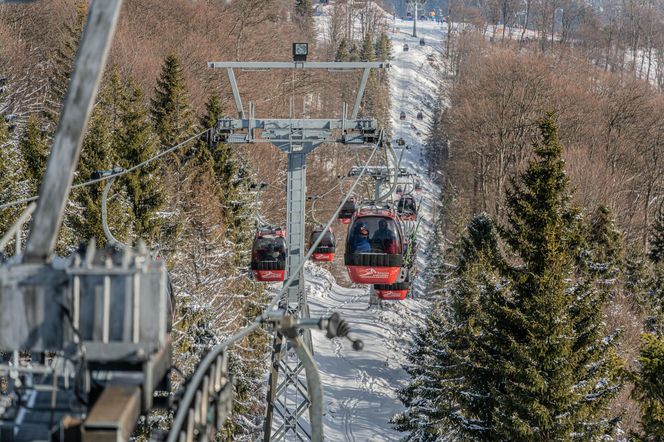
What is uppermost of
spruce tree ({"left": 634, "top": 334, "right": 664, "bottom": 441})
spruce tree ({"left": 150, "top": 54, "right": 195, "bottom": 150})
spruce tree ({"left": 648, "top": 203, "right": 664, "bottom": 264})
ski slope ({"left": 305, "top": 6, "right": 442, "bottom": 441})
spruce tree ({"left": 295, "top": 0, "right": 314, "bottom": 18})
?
spruce tree ({"left": 295, "top": 0, "right": 314, "bottom": 18})

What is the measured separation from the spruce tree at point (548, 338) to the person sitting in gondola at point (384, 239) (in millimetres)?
2639

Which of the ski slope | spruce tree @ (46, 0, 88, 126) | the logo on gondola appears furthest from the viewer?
spruce tree @ (46, 0, 88, 126)

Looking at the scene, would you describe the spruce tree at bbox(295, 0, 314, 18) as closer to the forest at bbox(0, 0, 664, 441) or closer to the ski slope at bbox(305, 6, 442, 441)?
the forest at bbox(0, 0, 664, 441)

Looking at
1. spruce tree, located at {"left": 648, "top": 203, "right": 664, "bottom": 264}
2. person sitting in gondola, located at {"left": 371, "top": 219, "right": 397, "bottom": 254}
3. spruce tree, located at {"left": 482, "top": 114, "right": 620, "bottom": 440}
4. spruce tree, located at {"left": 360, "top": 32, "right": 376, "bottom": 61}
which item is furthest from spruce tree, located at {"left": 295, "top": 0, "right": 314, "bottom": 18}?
person sitting in gondola, located at {"left": 371, "top": 219, "right": 397, "bottom": 254}

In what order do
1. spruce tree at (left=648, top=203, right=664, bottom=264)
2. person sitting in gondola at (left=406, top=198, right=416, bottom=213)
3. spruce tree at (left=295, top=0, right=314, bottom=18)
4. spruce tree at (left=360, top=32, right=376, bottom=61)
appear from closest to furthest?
person sitting in gondola at (left=406, top=198, right=416, bottom=213) < spruce tree at (left=648, top=203, right=664, bottom=264) < spruce tree at (left=360, top=32, right=376, bottom=61) < spruce tree at (left=295, top=0, right=314, bottom=18)

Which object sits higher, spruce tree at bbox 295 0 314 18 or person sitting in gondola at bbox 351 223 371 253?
spruce tree at bbox 295 0 314 18

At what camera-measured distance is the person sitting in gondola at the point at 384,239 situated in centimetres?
1407

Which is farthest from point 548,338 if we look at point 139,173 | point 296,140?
point 139,173

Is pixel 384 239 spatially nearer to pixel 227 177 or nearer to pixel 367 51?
pixel 227 177

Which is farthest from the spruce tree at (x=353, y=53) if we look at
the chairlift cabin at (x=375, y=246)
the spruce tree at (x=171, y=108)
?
the chairlift cabin at (x=375, y=246)

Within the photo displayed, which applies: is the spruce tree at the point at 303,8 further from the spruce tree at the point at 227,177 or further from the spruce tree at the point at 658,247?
the spruce tree at the point at 227,177

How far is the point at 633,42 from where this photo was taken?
105250 mm

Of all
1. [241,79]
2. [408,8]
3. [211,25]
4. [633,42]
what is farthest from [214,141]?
[408,8]

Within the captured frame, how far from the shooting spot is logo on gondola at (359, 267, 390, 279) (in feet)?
46.9
